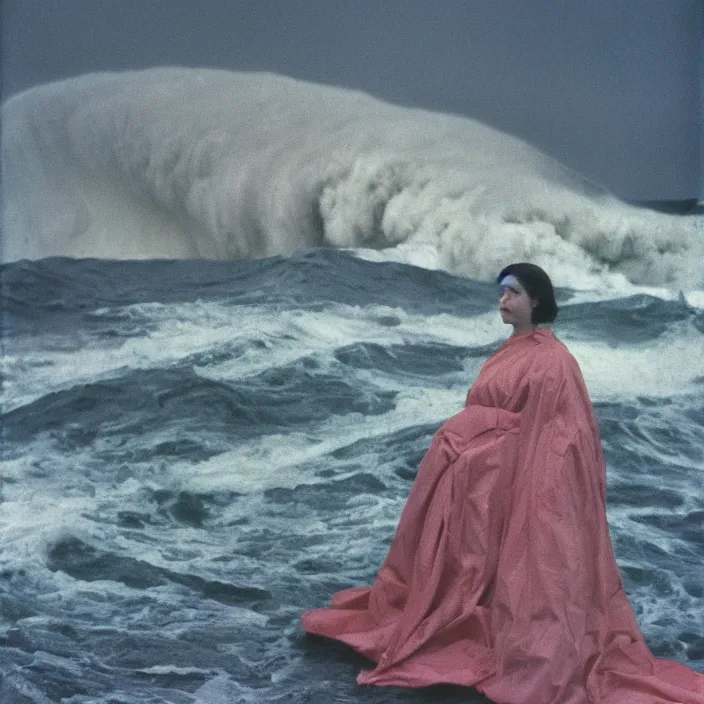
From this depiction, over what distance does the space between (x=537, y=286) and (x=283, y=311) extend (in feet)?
5.61

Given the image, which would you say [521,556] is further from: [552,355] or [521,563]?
[552,355]

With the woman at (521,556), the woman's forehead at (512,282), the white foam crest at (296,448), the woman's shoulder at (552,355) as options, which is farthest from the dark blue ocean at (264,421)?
the woman's forehead at (512,282)

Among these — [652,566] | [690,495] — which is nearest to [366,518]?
[652,566]

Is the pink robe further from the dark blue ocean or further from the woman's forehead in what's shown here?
the dark blue ocean

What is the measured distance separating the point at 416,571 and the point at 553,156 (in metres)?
2.07

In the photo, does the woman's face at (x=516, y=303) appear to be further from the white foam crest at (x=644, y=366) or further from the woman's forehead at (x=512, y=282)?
the white foam crest at (x=644, y=366)

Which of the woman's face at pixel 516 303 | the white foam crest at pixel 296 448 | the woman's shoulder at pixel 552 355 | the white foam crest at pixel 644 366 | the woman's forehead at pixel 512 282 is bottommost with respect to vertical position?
the white foam crest at pixel 296 448

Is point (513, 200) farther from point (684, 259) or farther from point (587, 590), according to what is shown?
point (587, 590)

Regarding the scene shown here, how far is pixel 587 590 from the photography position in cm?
221

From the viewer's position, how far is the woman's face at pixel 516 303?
2318mm

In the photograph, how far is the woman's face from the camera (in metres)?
2.32

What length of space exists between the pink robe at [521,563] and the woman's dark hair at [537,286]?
0.04m

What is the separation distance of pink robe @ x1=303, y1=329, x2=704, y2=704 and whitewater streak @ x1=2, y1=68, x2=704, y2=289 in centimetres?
160

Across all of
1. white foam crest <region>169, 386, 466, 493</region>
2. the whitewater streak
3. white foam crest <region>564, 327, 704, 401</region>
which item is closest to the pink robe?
white foam crest <region>169, 386, 466, 493</region>
